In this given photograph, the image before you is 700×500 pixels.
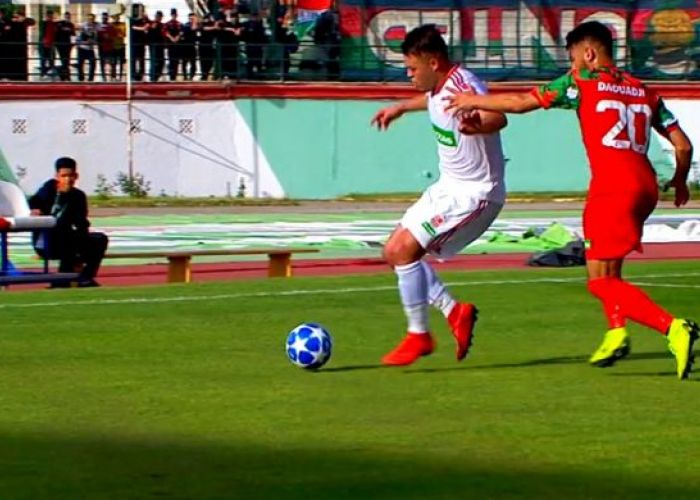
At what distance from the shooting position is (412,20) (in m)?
44.2

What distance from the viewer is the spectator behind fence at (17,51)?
41812 mm

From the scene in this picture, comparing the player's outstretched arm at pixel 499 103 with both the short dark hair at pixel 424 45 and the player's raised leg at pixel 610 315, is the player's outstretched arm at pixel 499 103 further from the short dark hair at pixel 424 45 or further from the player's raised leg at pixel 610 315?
the player's raised leg at pixel 610 315

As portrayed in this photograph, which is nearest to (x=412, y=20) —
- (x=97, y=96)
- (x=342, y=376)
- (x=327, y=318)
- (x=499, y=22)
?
(x=499, y=22)

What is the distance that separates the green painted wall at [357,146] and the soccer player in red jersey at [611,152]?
105 feet

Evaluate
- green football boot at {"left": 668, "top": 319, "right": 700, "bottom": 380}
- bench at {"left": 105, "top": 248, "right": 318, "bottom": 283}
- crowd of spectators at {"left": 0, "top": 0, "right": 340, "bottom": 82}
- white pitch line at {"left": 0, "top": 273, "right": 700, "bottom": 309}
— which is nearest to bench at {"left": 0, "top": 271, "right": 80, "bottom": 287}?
bench at {"left": 105, "top": 248, "right": 318, "bottom": 283}

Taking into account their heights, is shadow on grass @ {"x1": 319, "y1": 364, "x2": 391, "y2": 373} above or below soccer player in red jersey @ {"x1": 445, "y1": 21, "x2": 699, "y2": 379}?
below

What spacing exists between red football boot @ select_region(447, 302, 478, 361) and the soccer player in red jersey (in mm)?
852

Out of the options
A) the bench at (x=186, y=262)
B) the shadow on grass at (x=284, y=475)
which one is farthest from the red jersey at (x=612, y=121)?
the bench at (x=186, y=262)

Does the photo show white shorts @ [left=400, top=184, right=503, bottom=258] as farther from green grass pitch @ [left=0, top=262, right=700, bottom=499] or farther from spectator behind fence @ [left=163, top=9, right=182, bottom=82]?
spectator behind fence @ [left=163, top=9, right=182, bottom=82]

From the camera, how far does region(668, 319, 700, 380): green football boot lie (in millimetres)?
10023

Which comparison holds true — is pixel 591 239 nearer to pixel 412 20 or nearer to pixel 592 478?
pixel 592 478

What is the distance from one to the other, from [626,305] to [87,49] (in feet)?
108

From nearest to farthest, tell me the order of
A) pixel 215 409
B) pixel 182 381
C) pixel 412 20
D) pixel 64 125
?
1. pixel 215 409
2. pixel 182 381
3. pixel 64 125
4. pixel 412 20

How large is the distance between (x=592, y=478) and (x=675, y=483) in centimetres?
35
